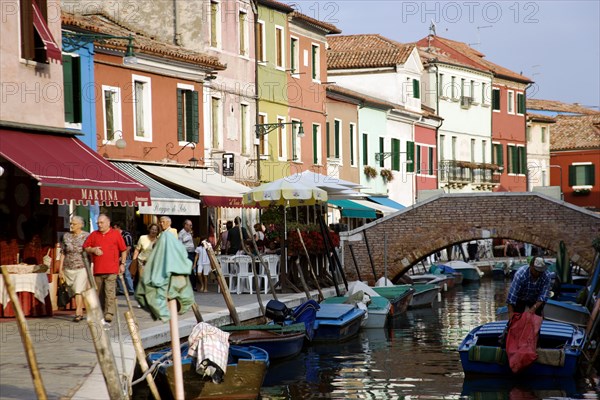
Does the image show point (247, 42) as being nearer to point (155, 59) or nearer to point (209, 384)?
point (155, 59)

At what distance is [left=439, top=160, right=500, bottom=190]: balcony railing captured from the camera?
51.8m

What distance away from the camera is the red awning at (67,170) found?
55.3 ft

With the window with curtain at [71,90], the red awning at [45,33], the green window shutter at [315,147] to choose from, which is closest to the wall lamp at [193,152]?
the window with curtain at [71,90]

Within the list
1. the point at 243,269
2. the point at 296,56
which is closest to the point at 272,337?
Result: the point at 243,269

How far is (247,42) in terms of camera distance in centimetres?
3300

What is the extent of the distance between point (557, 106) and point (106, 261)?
6147 cm

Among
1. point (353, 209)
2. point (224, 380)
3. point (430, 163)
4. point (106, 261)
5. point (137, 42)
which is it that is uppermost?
point (137, 42)

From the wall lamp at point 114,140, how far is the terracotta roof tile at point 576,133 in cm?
4453

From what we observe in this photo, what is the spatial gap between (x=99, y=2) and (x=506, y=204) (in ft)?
38.2

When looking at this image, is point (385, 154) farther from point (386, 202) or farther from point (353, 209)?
point (353, 209)

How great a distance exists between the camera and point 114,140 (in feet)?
83.1

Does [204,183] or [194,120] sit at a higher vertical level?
[194,120]

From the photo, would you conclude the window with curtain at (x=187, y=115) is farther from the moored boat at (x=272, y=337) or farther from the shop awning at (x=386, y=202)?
the shop awning at (x=386, y=202)

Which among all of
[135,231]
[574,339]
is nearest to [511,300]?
[574,339]
